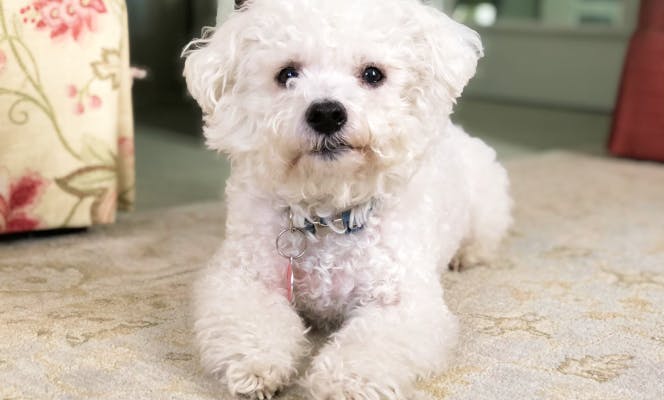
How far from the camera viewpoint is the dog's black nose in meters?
1.14

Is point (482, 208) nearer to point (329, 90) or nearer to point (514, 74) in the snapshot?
point (329, 90)

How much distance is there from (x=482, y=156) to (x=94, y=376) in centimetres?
105

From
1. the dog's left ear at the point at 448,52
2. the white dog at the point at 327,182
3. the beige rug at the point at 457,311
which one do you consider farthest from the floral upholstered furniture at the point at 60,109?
the dog's left ear at the point at 448,52

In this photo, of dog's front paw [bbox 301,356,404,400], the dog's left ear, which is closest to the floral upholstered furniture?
the dog's left ear

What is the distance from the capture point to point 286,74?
1.25 m

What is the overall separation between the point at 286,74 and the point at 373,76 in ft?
0.44

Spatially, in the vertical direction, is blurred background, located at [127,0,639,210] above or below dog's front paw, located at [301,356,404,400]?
below

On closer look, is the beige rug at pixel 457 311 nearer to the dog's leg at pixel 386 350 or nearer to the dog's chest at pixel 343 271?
the dog's leg at pixel 386 350

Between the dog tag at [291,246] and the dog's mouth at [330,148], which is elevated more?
the dog's mouth at [330,148]

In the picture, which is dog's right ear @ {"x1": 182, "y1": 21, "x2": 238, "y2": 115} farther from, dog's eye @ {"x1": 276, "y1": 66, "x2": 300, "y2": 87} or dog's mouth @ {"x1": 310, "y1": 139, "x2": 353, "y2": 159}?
dog's mouth @ {"x1": 310, "y1": 139, "x2": 353, "y2": 159}

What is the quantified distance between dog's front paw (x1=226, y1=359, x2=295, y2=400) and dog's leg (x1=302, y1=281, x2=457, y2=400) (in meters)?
0.04

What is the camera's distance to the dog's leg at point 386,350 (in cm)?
104

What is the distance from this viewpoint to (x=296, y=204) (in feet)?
4.26

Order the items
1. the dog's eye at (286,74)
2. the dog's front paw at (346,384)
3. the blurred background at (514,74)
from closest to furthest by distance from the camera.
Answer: the dog's front paw at (346,384), the dog's eye at (286,74), the blurred background at (514,74)
